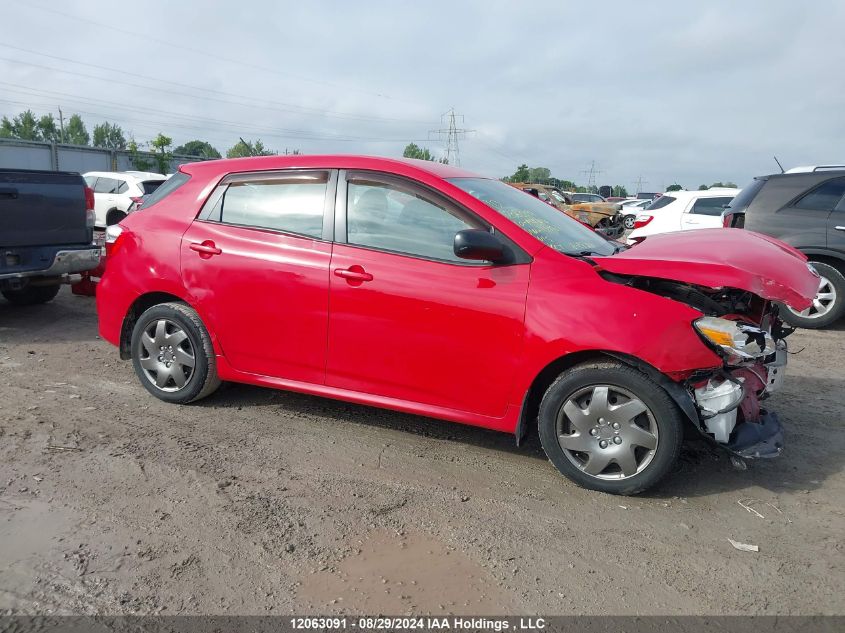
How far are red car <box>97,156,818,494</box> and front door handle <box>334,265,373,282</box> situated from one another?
1 cm

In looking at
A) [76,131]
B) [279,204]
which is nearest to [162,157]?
[279,204]

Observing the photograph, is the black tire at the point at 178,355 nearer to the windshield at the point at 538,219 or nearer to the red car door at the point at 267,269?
the red car door at the point at 267,269

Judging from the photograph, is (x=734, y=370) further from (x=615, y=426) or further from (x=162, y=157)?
(x=162, y=157)

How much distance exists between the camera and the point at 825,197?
25.2 ft

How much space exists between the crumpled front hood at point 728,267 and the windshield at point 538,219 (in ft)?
0.92

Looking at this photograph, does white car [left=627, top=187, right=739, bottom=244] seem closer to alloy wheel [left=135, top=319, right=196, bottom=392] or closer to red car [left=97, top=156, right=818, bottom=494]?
red car [left=97, top=156, right=818, bottom=494]

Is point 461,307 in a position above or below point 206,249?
below

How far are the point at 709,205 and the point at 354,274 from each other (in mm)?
9527

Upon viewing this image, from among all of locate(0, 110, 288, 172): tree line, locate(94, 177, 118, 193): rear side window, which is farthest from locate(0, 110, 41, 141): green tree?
locate(94, 177, 118, 193): rear side window

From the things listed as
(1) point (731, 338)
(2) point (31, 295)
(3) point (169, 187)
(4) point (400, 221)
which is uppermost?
(3) point (169, 187)

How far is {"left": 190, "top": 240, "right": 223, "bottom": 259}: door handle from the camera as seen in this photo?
4.43 metres

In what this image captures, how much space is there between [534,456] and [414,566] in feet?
4.64

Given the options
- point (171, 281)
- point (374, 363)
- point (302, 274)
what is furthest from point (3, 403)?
point (374, 363)

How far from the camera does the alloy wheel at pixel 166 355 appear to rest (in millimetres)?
4652
